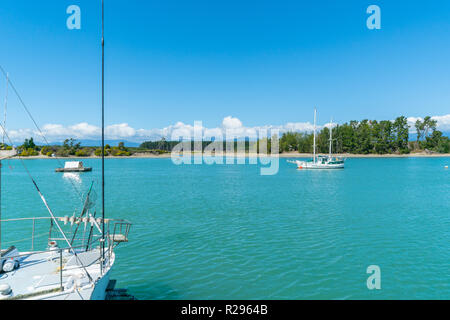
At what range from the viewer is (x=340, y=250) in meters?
19.8

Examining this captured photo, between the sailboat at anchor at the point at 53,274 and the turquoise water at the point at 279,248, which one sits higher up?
the sailboat at anchor at the point at 53,274

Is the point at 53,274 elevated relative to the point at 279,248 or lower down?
elevated

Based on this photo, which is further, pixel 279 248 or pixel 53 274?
pixel 279 248

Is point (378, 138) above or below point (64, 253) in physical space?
above

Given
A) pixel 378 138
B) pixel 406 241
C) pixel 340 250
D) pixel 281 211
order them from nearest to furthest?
pixel 340 250 < pixel 406 241 < pixel 281 211 < pixel 378 138

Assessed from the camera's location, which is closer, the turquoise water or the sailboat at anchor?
the sailboat at anchor

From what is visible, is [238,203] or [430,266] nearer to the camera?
[430,266]

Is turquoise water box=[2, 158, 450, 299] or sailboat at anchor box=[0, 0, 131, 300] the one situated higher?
sailboat at anchor box=[0, 0, 131, 300]

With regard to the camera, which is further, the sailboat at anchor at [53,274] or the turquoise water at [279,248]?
the turquoise water at [279,248]

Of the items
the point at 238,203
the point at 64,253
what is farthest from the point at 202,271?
the point at 238,203
